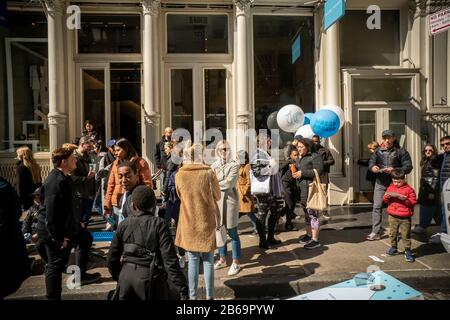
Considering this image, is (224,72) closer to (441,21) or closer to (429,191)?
(441,21)

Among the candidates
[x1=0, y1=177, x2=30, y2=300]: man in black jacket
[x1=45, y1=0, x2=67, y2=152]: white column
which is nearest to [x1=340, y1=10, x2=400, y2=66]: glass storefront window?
[x1=45, y1=0, x2=67, y2=152]: white column

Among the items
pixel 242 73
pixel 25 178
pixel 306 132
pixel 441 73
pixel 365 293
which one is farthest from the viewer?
pixel 441 73

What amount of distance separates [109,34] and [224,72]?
3.31 metres

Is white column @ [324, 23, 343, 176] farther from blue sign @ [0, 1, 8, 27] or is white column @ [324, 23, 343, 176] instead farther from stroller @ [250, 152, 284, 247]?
blue sign @ [0, 1, 8, 27]

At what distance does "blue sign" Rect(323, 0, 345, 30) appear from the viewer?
24.4 ft

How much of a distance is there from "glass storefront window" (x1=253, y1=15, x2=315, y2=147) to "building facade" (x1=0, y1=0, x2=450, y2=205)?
28mm

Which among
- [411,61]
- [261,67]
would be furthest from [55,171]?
[411,61]

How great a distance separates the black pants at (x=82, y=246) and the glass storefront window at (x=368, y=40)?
336 inches

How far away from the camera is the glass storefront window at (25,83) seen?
10.0 m

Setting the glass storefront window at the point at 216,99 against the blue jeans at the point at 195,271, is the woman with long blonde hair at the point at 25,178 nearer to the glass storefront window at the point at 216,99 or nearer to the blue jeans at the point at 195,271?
the blue jeans at the point at 195,271

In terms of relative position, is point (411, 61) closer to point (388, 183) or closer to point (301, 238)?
point (388, 183)

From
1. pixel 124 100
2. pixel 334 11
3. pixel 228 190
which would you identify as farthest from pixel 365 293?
pixel 124 100

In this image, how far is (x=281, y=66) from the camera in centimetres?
1058

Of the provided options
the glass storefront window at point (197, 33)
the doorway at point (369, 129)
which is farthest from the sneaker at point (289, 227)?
the glass storefront window at point (197, 33)
